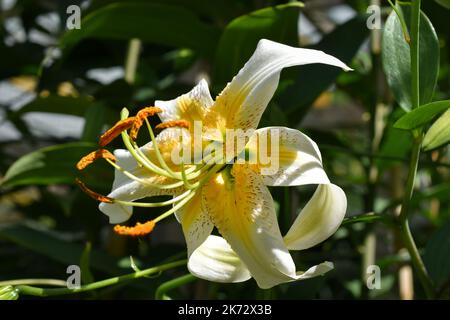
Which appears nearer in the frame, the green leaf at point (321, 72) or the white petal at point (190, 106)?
the white petal at point (190, 106)

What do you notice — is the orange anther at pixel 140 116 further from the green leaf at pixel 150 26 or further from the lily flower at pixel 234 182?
the green leaf at pixel 150 26

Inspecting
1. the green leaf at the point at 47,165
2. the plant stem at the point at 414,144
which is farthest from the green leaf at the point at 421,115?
the green leaf at the point at 47,165

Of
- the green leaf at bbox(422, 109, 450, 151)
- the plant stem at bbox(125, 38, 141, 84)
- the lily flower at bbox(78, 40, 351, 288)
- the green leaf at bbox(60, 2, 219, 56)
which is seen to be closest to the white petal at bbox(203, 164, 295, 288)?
the lily flower at bbox(78, 40, 351, 288)

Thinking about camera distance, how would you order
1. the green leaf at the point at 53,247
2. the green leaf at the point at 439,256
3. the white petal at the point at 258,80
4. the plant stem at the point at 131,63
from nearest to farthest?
the white petal at the point at 258,80 < the green leaf at the point at 439,256 < the green leaf at the point at 53,247 < the plant stem at the point at 131,63

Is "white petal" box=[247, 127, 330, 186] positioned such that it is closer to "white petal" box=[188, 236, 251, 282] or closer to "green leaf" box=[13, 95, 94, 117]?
"white petal" box=[188, 236, 251, 282]

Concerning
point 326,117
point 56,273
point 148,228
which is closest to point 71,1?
point 56,273
